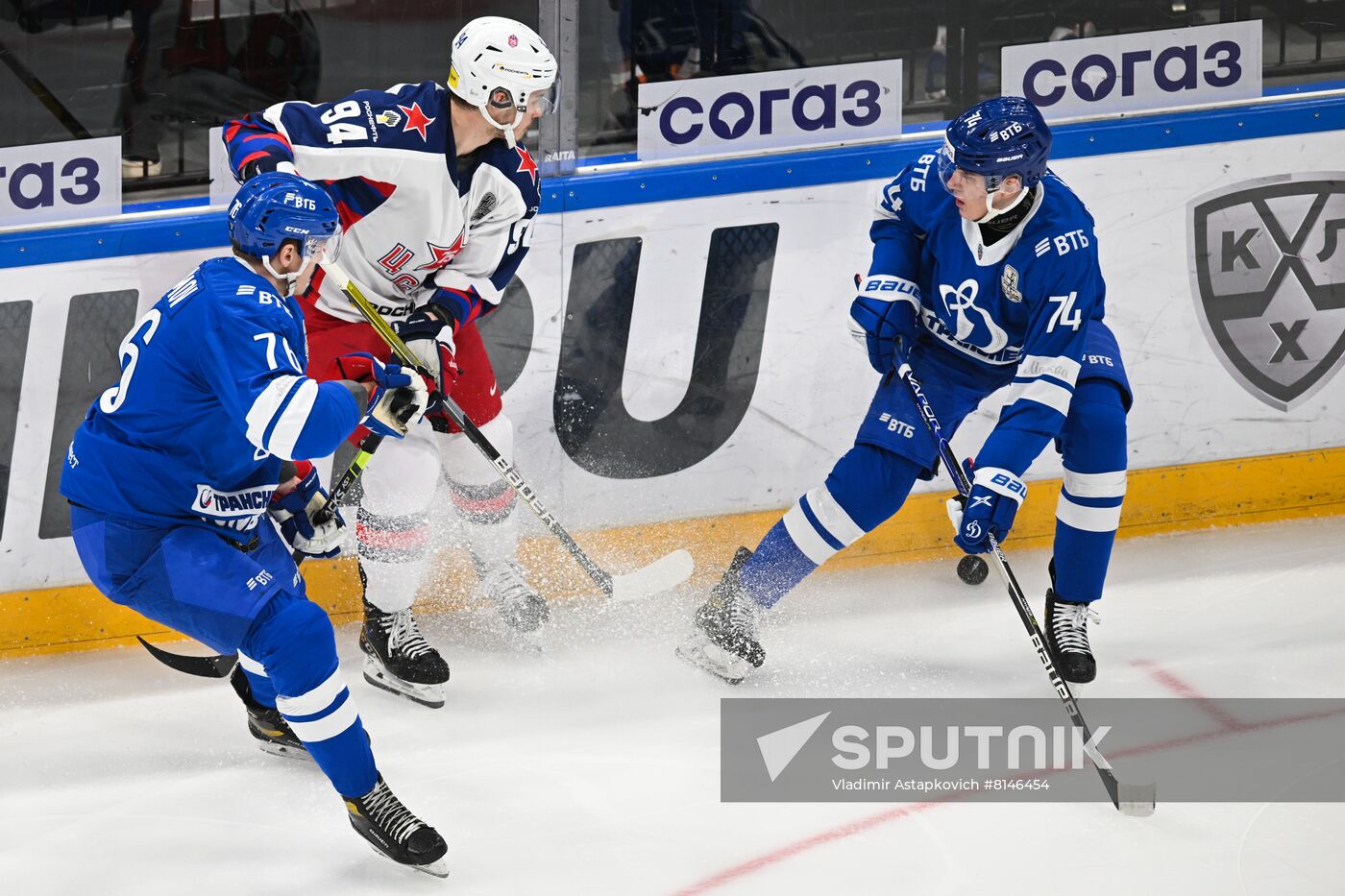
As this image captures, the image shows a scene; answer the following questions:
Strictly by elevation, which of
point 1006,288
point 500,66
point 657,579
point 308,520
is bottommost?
point 657,579

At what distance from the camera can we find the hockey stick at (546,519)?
3.13 metres

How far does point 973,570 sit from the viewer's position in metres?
3.76

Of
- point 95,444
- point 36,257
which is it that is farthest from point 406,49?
point 95,444

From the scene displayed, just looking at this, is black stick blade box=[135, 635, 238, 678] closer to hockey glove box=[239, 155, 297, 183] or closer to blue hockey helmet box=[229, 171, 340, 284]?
→ blue hockey helmet box=[229, 171, 340, 284]

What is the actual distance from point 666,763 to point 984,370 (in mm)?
1085

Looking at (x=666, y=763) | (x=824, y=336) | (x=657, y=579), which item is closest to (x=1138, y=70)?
Answer: (x=824, y=336)

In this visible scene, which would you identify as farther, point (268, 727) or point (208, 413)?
point (268, 727)

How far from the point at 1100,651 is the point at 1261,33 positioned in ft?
5.79

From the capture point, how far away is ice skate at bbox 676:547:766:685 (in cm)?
326

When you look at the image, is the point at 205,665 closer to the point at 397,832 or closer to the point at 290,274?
the point at 397,832

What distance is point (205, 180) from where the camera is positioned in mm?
3719

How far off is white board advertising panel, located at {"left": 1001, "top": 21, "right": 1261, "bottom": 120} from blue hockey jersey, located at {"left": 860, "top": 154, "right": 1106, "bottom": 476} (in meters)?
0.89

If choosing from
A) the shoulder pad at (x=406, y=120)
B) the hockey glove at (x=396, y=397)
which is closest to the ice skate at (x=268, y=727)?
the hockey glove at (x=396, y=397)

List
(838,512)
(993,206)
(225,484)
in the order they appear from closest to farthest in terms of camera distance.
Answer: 1. (225,484)
2. (993,206)
3. (838,512)
